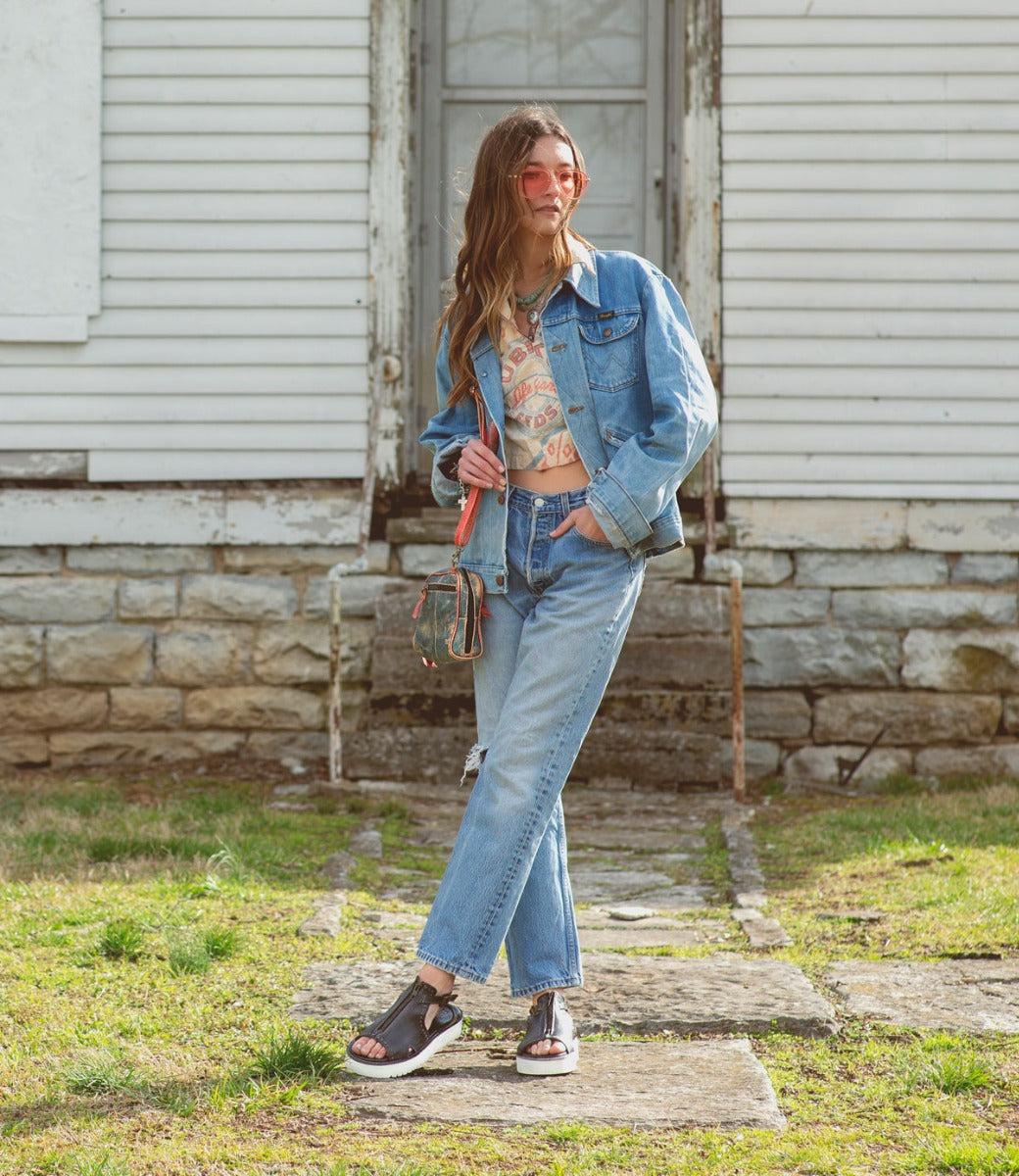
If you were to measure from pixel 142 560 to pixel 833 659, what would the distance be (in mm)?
3339

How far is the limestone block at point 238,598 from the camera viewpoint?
269 inches

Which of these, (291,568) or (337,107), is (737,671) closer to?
(291,568)

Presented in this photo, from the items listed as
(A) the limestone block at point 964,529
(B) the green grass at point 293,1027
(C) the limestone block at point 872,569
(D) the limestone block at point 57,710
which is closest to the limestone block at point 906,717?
(C) the limestone block at point 872,569

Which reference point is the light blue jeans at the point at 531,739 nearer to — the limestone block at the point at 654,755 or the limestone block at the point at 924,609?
the limestone block at the point at 654,755

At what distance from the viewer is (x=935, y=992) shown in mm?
3371

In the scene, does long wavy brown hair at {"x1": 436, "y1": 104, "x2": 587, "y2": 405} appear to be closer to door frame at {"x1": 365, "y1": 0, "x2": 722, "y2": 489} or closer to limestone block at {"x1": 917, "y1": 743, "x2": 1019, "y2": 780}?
door frame at {"x1": 365, "y1": 0, "x2": 722, "y2": 489}

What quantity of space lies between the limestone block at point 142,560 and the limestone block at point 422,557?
95 cm

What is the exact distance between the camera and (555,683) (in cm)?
284

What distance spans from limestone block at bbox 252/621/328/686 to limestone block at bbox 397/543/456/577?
1.62 feet

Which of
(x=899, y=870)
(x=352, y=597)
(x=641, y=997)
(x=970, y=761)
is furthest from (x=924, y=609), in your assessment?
(x=641, y=997)

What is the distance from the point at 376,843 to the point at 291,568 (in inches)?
81.2

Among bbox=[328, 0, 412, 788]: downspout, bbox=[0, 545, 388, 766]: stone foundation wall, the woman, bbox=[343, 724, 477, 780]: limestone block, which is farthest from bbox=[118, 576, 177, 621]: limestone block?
the woman

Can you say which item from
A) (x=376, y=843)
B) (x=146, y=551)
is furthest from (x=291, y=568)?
(x=376, y=843)

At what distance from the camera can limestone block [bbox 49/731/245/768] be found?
6855 millimetres
